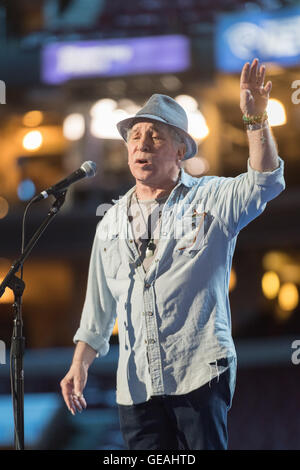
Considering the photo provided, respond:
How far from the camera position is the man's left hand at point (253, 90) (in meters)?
2.27

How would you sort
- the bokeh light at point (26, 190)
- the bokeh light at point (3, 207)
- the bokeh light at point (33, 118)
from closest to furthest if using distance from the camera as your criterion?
the bokeh light at point (3, 207), the bokeh light at point (26, 190), the bokeh light at point (33, 118)

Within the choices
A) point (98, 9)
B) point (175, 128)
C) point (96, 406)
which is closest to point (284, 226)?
point (98, 9)

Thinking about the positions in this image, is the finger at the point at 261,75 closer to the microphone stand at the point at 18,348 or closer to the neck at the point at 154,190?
the neck at the point at 154,190

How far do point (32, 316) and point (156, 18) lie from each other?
7.06 meters

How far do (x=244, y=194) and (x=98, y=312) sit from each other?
836 millimetres

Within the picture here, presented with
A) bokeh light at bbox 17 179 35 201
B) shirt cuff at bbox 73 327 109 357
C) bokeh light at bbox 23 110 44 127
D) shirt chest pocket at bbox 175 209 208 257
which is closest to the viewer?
shirt chest pocket at bbox 175 209 208 257

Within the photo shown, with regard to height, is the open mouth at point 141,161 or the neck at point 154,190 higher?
the open mouth at point 141,161

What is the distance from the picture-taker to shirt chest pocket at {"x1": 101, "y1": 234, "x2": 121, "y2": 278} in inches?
101

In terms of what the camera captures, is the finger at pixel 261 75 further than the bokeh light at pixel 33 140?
No

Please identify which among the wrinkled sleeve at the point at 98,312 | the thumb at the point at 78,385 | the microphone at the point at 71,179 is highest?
the microphone at the point at 71,179

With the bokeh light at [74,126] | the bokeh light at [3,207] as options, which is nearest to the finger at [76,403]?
the bokeh light at [3,207]

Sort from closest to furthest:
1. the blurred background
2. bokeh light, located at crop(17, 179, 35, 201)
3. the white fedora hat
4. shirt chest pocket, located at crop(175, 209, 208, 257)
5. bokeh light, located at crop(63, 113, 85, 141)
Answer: shirt chest pocket, located at crop(175, 209, 208, 257) < the white fedora hat < the blurred background < bokeh light, located at crop(63, 113, 85, 141) < bokeh light, located at crop(17, 179, 35, 201)

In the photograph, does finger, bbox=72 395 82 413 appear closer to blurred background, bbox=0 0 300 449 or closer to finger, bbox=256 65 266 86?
finger, bbox=256 65 266 86

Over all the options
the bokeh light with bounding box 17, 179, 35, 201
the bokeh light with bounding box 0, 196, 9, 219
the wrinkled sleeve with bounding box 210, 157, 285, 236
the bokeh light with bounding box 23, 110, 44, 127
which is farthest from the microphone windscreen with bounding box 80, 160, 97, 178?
the bokeh light with bounding box 23, 110, 44, 127
